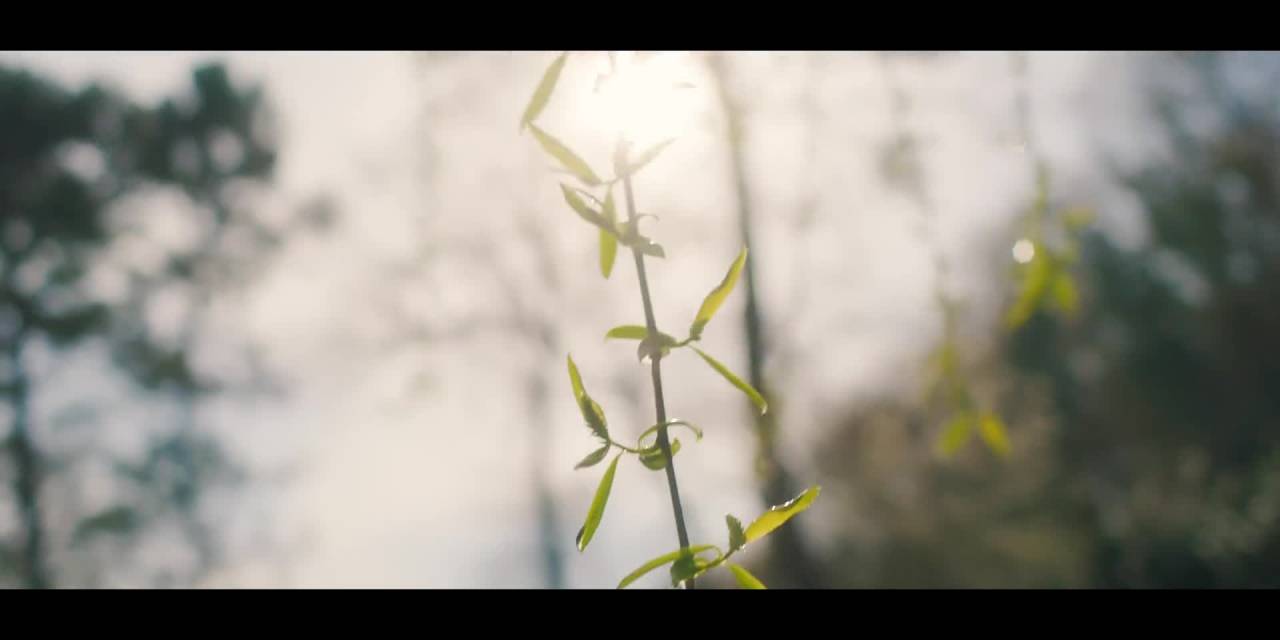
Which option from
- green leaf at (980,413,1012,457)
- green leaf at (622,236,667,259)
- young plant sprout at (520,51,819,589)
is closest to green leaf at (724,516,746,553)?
young plant sprout at (520,51,819,589)

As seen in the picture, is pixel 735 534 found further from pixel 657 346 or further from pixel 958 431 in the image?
pixel 958 431

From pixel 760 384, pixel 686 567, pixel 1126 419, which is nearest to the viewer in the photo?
pixel 686 567

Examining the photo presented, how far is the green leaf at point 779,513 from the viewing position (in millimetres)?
365

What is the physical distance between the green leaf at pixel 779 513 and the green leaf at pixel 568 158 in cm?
15

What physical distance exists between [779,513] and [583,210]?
15 cm

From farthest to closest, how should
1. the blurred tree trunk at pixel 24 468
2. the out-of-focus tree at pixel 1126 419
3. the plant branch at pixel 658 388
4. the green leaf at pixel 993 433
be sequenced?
the out-of-focus tree at pixel 1126 419 → the blurred tree trunk at pixel 24 468 → the green leaf at pixel 993 433 → the plant branch at pixel 658 388

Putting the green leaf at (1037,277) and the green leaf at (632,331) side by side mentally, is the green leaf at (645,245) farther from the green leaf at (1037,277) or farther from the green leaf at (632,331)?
the green leaf at (1037,277)

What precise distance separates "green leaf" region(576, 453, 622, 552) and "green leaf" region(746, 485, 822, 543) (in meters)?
0.06

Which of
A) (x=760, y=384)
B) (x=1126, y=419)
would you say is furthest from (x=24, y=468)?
(x=1126, y=419)

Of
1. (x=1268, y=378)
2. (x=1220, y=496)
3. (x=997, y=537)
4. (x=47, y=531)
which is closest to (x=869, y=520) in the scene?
(x=997, y=537)

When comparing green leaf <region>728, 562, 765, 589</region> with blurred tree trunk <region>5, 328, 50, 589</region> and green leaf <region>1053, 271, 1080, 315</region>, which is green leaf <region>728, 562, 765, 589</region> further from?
blurred tree trunk <region>5, 328, 50, 589</region>

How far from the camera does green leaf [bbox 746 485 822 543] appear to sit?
365 millimetres

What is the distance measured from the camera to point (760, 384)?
5.04 ft

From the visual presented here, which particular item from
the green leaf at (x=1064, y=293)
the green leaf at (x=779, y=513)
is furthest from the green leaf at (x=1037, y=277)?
the green leaf at (x=779, y=513)
